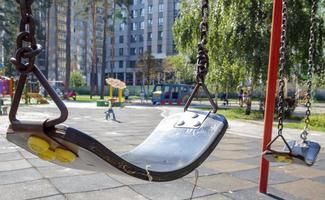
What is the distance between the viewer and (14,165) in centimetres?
588

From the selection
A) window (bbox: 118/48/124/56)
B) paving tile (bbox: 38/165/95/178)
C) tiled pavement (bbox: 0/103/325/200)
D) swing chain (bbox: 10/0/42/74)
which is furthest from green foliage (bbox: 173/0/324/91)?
window (bbox: 118/48/124/56)

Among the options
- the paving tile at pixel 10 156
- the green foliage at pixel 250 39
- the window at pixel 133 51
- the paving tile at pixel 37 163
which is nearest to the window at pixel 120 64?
the window at pixel 133 51

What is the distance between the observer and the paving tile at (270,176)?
5.43 m

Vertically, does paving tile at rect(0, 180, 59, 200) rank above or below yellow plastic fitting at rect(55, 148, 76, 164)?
below

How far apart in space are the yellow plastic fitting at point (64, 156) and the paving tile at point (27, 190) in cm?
279

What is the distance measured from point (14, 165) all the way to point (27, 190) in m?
1.54

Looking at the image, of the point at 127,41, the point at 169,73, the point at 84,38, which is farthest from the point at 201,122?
→ the point at 84,38

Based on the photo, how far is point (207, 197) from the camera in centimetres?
444

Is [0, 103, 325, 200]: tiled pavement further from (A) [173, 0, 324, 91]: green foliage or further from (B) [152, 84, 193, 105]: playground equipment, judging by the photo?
(B) [152, 84, 193, 105]: playground equipment

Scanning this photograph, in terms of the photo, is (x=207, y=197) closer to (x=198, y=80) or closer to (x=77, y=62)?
(x=198, y=80)

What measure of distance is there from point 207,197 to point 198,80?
76.9 inches

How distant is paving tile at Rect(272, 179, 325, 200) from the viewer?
4.70 meters

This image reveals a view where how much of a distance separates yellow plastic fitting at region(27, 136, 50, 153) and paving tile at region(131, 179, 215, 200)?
9.37 ft

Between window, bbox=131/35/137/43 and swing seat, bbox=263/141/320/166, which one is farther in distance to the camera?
window, bbox=131/35/137/43
